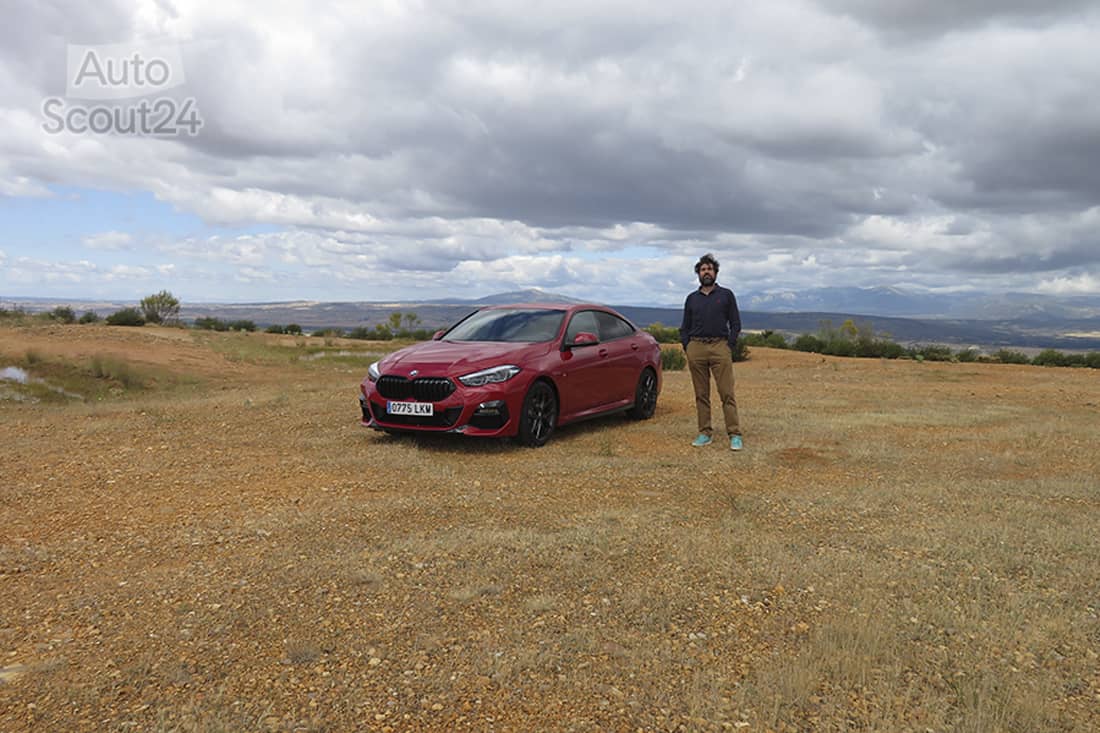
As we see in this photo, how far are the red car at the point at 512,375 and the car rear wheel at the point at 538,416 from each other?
10mm

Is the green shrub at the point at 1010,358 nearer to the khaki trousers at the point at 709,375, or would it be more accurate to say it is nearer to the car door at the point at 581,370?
the khaki trousers at the point at 709,375

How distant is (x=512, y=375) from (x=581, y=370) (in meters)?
1.23

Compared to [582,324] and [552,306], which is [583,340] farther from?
[552,306]

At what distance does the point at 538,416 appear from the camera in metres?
8.27

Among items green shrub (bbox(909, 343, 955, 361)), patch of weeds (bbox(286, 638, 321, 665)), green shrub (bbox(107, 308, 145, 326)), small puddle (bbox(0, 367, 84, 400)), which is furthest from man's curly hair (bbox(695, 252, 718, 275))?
green shrub (bbox(107, 308, 145, 326))

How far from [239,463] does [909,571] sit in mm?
5585

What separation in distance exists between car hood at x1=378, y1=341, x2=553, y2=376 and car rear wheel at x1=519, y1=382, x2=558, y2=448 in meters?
0.37

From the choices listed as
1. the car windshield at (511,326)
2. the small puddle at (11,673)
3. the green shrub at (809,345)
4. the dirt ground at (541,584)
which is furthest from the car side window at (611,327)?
the green shrub at (809,345)

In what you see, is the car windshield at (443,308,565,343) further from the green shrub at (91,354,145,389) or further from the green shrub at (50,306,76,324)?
the green shrub at (50,306,76,324)

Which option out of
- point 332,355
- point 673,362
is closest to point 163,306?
point 332,355

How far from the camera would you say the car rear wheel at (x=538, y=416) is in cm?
804

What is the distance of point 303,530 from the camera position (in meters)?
5.12

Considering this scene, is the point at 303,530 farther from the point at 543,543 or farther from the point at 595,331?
the point at 595,331

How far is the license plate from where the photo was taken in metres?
7.75
